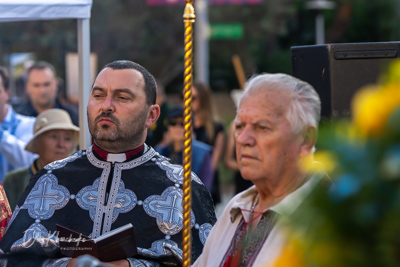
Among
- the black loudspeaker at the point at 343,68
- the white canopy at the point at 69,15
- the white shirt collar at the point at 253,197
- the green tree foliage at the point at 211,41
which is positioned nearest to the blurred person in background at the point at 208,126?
the white canopy at the point at 69,15

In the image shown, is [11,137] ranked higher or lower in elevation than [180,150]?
higher

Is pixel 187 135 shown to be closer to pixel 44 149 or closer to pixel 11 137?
pixel 44 149

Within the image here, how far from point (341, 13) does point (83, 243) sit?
24090 millimetres

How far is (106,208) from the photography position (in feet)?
12.7

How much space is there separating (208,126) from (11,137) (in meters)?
2.34

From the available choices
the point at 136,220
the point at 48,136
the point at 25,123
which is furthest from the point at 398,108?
the point at 25,123

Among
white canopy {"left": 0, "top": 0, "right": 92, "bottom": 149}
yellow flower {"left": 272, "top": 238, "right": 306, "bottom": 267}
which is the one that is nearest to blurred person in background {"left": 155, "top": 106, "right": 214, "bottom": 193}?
white canopy {"left": 0, "top": 0, "right": 92, "bottom": 149}

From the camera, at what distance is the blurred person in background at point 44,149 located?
569 centimetres

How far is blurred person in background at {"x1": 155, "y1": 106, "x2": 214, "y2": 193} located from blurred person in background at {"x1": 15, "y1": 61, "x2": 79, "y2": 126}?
938 mm

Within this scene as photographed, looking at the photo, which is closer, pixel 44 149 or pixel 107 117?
pixel 107 117

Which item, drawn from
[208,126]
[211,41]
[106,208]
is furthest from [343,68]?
[211,41]

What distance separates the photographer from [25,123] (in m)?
6.82

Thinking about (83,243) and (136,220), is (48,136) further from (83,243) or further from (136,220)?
(83,243)

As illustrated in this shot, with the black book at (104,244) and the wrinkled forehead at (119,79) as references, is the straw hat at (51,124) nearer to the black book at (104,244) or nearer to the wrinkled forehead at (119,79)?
the wrinkled forehead at (119,79)
